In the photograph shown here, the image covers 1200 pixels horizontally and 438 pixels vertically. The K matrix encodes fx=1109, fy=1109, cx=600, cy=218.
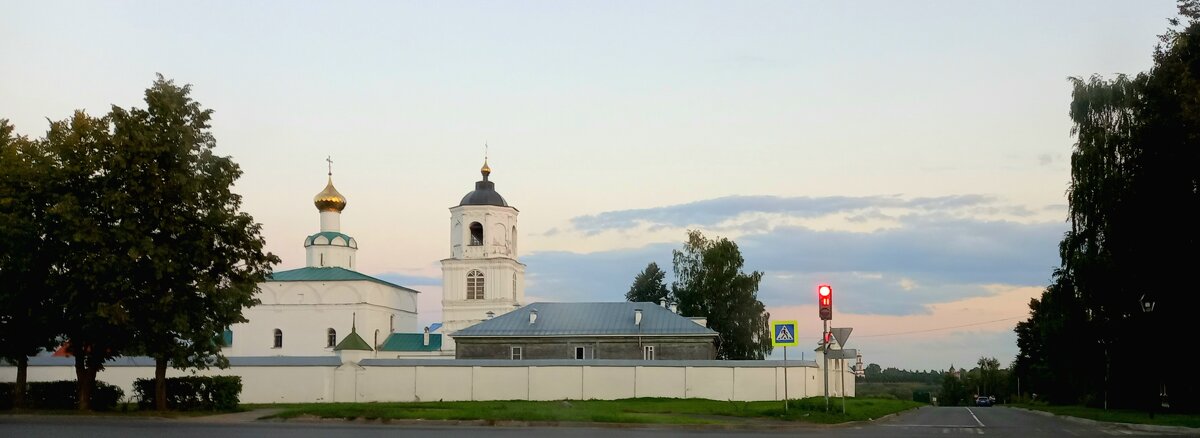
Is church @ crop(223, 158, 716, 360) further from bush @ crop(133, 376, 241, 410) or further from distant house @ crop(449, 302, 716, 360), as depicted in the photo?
bush @ crop(133, 376, 241, 410)

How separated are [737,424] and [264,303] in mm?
53301

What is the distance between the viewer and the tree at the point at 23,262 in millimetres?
32250

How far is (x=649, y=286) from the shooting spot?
295 ft

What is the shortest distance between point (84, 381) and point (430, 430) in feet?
48.6

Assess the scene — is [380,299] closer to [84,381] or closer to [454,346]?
[454,346]

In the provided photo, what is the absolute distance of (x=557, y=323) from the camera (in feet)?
210

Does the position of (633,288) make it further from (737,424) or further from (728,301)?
(737,424)

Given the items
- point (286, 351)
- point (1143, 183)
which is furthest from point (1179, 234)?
point (286, 351)

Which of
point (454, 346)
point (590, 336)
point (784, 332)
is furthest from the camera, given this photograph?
point (454, 346)

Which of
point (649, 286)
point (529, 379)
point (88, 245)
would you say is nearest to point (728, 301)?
point (649, 286)

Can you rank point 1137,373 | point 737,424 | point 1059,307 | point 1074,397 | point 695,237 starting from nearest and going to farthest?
point 737,424
point 1137,373
point 1059,307
point 1074,397
point 695,237

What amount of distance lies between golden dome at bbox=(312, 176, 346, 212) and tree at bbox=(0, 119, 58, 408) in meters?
43.1

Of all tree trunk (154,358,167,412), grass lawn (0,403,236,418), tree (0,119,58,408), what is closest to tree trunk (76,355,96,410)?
grass lawn (0,403,236,418)

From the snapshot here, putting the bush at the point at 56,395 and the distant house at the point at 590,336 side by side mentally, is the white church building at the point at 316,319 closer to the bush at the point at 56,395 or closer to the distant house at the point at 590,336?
the distant house at the point at 590,336
